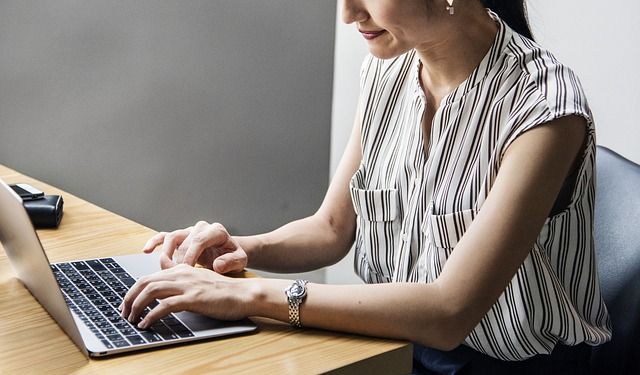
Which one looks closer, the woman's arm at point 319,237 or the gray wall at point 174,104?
the woman's arm at point 319,237

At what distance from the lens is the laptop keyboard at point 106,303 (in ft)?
3.12

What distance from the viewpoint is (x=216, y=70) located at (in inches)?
104

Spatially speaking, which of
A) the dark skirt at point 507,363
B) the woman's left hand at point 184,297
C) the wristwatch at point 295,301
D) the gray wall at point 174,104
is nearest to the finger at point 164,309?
the woman's left hand at point 184,297

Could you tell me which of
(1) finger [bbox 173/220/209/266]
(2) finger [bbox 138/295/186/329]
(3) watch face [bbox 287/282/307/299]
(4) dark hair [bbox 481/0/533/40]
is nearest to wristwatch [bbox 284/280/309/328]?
(3) watch face [bbox 287/282/307/299]

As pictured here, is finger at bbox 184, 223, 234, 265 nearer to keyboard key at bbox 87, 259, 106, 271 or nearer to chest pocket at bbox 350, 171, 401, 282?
keyboard key at bbox 87, 259, 106, 271

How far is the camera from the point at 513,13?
1.42 m

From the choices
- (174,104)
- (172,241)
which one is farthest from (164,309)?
(174,104)

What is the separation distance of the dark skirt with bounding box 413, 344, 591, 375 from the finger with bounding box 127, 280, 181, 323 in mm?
480

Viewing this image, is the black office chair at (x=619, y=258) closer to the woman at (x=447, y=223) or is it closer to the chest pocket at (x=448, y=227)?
the woman at (x=447, y=223)

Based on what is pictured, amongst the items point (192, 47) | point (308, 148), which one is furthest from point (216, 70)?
point (308, 148)

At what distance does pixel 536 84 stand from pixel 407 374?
1.62ft

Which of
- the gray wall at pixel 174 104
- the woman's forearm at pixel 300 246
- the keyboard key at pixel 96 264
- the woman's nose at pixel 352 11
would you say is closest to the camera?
the keyboard key at pixel 96 264

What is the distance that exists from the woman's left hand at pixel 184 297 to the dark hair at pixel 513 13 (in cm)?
67

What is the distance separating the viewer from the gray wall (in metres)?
2.41
